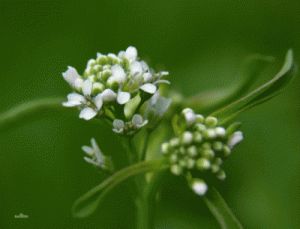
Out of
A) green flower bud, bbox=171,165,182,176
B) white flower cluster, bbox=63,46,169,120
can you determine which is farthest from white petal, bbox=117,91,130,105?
green flower bud, bbox=171,165,182,176

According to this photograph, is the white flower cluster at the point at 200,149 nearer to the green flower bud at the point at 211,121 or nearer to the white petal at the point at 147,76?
the green flower bud at the point at 211,121

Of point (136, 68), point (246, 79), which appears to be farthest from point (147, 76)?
point (246, 79)

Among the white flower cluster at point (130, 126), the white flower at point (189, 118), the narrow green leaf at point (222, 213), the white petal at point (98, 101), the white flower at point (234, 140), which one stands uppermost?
the white petal at point (98, 101)

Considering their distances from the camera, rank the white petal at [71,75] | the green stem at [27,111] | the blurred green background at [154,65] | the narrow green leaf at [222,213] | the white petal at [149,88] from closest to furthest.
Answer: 1. the narrow green leaf at [222,213]
2. the white petal at [149,88]
3. the white petal at [71,75]
4. the green stem at [27,111]
5. the blurred green background at [154,65]

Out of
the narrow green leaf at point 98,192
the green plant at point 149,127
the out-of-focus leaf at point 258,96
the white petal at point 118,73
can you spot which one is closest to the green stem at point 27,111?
the green plant at point 149,127

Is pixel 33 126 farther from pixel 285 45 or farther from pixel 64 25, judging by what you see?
pixel 285 45

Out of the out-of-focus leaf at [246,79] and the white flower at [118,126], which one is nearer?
the white flower at [118,126]

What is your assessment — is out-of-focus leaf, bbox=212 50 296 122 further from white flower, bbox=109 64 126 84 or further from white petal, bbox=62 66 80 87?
white petal, bbox=62 66 80 87
